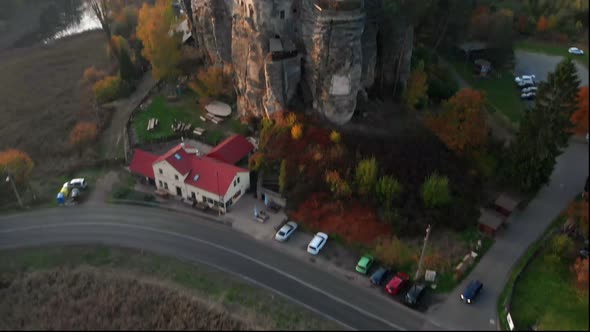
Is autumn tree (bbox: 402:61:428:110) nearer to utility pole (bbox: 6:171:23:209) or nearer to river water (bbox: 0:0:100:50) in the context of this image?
utility pole (bbox: 6:171:23:209)

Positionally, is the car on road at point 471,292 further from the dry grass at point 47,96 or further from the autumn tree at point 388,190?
the dry grass at point 47,96

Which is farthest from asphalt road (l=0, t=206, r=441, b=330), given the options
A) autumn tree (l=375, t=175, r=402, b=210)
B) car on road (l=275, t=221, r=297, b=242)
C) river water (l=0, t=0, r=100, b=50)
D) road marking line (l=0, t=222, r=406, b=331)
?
river water (l=0, t=0, r=100, b=50)

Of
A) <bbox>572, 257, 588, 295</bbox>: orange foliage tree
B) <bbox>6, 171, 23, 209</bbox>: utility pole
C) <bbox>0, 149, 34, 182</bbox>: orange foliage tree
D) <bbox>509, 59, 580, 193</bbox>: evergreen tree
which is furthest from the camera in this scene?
<bbox>0, 149, 34, 182</bbox>: orange foliage tree

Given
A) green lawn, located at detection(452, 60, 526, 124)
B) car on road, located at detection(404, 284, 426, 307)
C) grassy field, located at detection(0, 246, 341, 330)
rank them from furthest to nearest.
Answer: green lawn, located at detection(452, 60, 526, 124)
car on road, located at detection(404, 284, 426, 307)
grassy field, located at detection(0, 246, 341, 330)

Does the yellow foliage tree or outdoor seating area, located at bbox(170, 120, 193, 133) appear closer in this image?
the yellow foliage tree

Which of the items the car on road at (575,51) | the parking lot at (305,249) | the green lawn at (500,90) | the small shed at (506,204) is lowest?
the parking lot at (305,249)

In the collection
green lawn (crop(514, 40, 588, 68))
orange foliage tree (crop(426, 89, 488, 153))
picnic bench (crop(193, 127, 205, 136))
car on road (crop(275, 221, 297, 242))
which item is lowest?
car on road (crop(275, 221, 297, 242))

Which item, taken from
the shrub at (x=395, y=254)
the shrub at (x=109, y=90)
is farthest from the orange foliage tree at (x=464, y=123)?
the shrub at (x=109, y=90)
